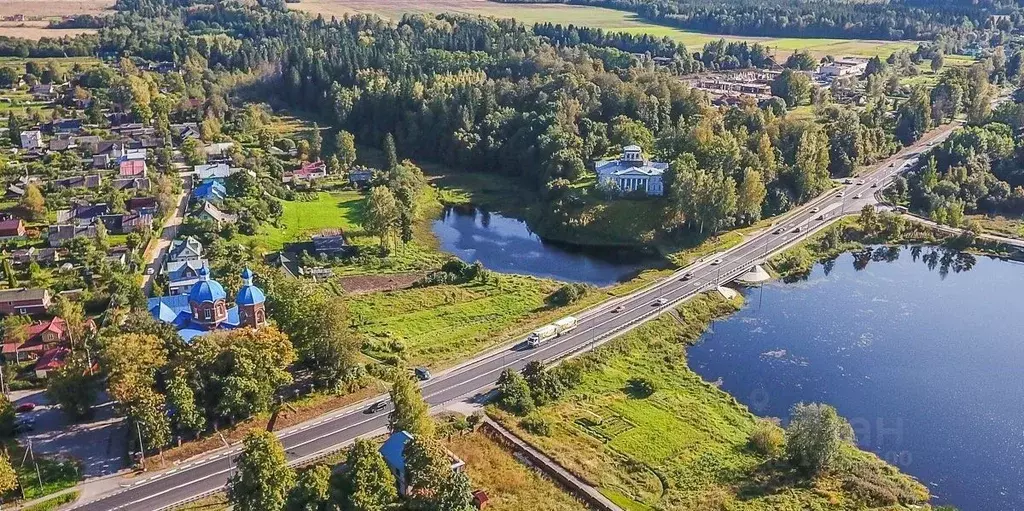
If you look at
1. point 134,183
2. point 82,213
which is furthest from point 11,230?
point 134,183

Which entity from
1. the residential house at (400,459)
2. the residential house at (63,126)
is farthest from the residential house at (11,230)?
the residential house at (400,459)

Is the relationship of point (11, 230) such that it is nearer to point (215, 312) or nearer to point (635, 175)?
point (215, 312)

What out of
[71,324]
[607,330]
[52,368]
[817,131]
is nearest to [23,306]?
[71,324]

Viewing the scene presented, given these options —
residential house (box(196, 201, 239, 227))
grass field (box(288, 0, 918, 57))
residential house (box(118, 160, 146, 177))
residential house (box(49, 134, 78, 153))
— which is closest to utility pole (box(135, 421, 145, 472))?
residential house (box(196, 201, 239, 227))

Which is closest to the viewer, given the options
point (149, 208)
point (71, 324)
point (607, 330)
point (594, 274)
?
point (71, 324)

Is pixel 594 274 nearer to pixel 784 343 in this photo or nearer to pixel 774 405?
pixel 784 343

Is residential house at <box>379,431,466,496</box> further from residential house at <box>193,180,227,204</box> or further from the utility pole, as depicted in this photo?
residential house at <box>193,180,227,204</box>
